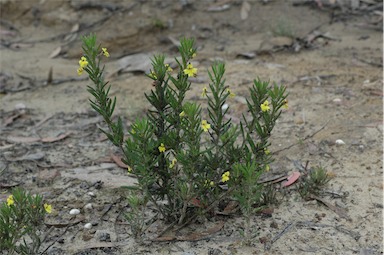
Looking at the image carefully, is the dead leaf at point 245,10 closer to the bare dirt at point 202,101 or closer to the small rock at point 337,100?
the bare dirt at point 202,101

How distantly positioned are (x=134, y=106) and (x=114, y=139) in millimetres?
2355

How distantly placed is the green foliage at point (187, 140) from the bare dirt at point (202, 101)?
1.06 feet

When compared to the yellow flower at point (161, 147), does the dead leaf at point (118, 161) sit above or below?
below

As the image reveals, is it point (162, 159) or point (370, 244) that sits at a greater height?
point (162, 159)

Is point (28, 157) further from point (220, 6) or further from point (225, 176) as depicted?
point (220, 6)

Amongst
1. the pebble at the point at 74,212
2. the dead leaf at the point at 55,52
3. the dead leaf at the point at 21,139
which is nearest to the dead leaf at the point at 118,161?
the pebble at the point at 74,212

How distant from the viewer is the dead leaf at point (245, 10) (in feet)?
25.4

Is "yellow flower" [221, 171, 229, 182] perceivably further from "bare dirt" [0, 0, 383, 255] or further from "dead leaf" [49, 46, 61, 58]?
Result: "dead leaf" [49, 46, 61, 58]

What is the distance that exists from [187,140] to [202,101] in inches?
98.1

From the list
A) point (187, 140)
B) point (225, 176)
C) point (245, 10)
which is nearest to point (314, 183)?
point (225, 176)

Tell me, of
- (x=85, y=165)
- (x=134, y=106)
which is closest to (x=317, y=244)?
(x=85, y=165)

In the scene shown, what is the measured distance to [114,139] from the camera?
3180 mm

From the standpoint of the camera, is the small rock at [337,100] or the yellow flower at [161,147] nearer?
the yellow flower at [161,147]

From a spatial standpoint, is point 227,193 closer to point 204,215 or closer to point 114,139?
point 204,215
